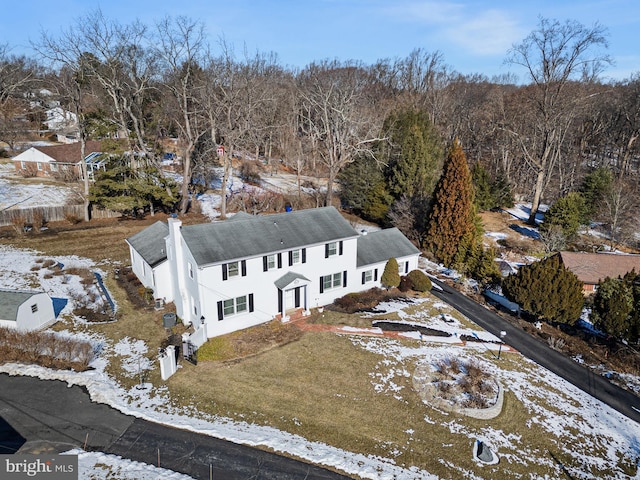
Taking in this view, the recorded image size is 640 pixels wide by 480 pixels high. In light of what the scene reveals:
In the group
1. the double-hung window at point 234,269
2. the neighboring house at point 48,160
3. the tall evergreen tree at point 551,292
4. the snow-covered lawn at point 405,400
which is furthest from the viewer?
the neighboring house at point 48,160

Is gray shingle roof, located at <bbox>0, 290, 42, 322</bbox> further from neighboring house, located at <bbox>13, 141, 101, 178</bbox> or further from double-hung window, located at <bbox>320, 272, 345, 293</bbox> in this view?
neighboring house, located at <bbox>13, 141, 101, 178</bbox>

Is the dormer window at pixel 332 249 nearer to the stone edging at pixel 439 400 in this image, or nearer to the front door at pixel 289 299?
the front door at pixel 289 299

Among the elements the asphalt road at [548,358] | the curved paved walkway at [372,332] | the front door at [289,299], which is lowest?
the asphalt road at [548,358]

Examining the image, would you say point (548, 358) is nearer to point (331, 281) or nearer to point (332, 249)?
point (331, 281)

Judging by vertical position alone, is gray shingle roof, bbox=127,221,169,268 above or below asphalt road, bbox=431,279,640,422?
above

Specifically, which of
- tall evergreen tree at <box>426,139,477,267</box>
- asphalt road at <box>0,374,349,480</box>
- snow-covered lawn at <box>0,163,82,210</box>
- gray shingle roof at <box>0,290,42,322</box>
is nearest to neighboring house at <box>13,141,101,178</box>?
snow-covered lawn at <box>0,163,82,210</box>

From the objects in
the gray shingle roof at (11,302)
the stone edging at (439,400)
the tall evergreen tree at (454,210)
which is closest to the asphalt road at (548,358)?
the stone edging at (439,400)
